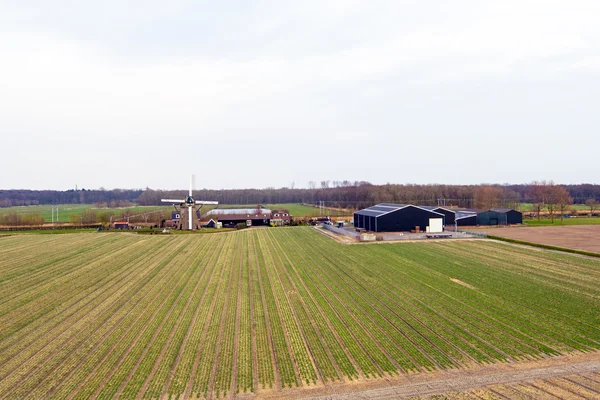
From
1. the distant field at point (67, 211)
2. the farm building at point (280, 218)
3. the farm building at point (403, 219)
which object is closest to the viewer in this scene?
the farm building at point (403, 219)

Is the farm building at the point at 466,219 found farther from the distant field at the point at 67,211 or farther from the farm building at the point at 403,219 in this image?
the distant field at the point at 67,211

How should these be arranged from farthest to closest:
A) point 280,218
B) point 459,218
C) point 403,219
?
point 280,218
point 459,218
point 403,219

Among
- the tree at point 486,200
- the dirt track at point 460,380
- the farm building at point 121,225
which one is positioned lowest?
the dirt track at point 460,380

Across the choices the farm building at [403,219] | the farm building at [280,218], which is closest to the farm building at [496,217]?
the farm building at [403,219]

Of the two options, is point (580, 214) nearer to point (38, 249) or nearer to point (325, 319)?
point (325, 319)

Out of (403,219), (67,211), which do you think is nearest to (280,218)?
(403,219)

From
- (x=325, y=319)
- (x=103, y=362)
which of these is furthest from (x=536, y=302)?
(x=103, y=362)

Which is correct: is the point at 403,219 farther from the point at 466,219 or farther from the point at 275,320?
the point at 275,320
